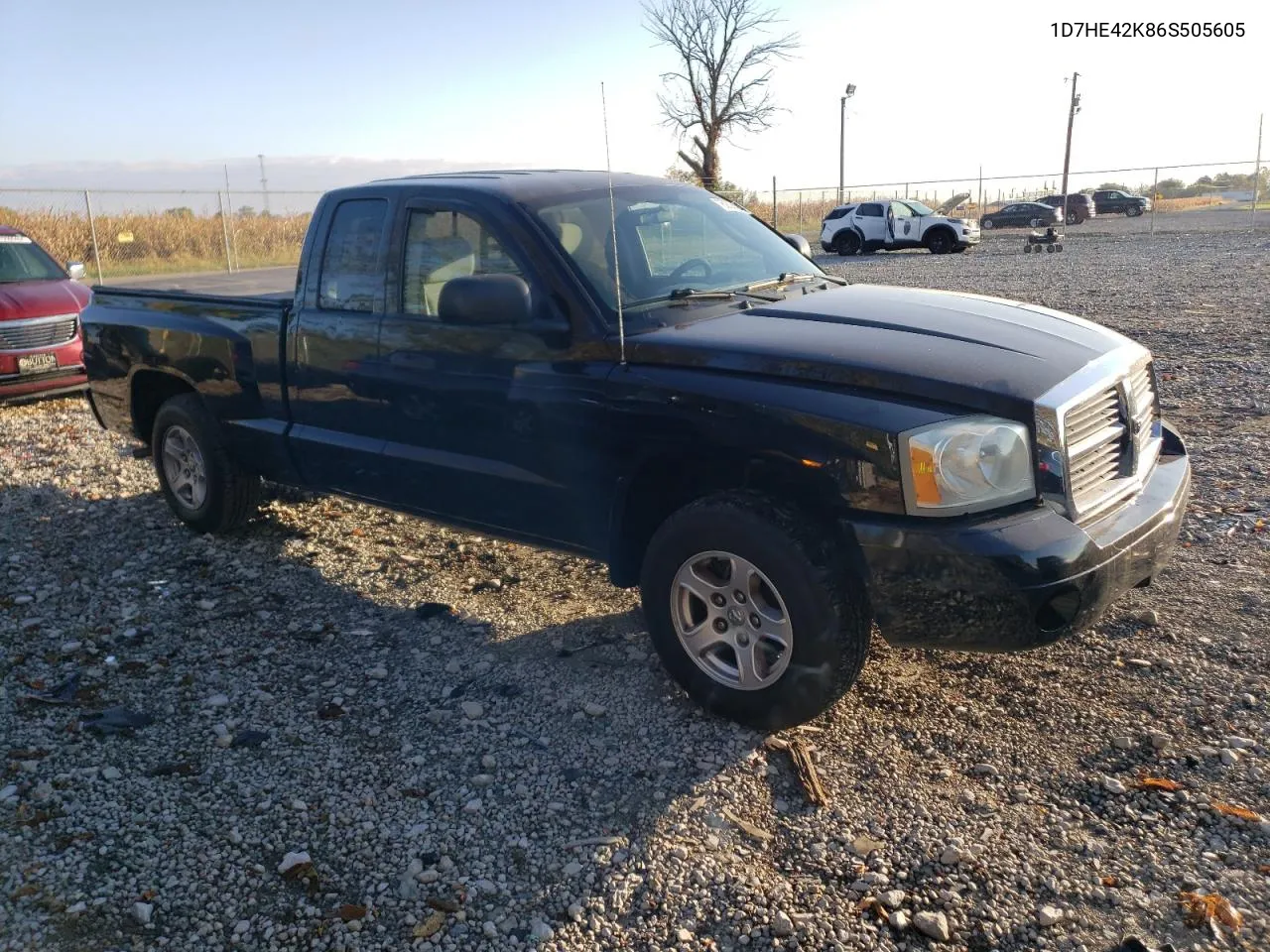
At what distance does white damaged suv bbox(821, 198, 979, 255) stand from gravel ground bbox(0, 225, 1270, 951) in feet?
80.6

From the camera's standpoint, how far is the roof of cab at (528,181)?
14.0ft

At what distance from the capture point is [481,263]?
166 inches

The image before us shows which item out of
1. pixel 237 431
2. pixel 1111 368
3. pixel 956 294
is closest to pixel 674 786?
pixel 1111 368

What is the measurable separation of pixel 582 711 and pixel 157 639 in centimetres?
211

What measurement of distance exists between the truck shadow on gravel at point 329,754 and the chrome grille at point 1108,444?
4.55 feet

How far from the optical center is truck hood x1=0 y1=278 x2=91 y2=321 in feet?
31.5

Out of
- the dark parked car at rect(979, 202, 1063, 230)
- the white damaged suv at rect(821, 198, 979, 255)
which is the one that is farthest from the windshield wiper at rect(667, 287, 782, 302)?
the dark parked car at rect(979, 202, 1063, 230)

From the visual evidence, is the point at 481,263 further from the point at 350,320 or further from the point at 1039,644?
the point at 1039,644

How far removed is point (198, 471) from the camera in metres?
5.77

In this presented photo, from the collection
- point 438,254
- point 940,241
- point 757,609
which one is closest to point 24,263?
point 438,254

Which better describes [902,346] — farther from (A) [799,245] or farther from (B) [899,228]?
(B) [899,228]

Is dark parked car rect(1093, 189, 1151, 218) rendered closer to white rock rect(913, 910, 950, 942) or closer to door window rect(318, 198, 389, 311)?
door window rect(318, 198, 389, 311)

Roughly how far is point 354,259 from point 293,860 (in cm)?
279

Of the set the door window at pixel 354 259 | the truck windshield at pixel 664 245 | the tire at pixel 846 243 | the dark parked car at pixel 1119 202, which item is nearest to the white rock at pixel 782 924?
the truck windshield at pixel 664 245
